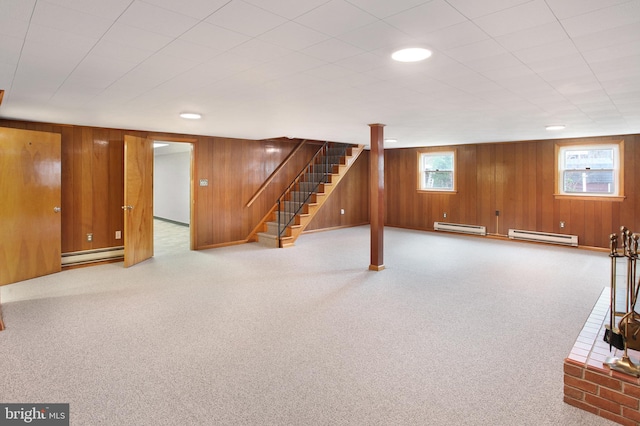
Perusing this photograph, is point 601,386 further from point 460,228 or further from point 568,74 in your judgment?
point 460,228

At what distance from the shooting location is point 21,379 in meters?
2.49

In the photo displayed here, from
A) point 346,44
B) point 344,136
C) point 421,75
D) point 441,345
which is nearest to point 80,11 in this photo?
point 346,44

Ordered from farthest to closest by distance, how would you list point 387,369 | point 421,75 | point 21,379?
point 421,75 → point 387,369 → point 21,379

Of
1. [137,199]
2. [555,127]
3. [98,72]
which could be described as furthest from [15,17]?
[555,127]

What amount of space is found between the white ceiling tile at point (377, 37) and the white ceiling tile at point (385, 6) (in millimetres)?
131

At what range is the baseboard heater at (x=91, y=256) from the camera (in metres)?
5.59

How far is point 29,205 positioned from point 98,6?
426 cm

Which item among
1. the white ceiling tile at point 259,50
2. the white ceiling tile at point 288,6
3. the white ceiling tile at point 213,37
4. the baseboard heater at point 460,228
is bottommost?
the baseboard heater at point 460,228

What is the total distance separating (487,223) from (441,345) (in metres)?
6.14

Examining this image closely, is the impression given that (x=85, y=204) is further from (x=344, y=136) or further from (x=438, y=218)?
(x=438, y=218)

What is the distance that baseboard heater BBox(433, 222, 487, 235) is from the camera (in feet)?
27.8

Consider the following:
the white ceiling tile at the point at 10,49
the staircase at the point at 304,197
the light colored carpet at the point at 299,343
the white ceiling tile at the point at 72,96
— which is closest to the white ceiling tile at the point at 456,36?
the light colored carpet at the point at 299,343

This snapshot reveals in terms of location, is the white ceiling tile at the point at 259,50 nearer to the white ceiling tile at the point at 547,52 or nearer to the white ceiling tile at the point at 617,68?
the white ceiling tile at the point at 547,52

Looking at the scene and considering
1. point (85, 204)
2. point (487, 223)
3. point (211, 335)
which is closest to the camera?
point (211, 335)
